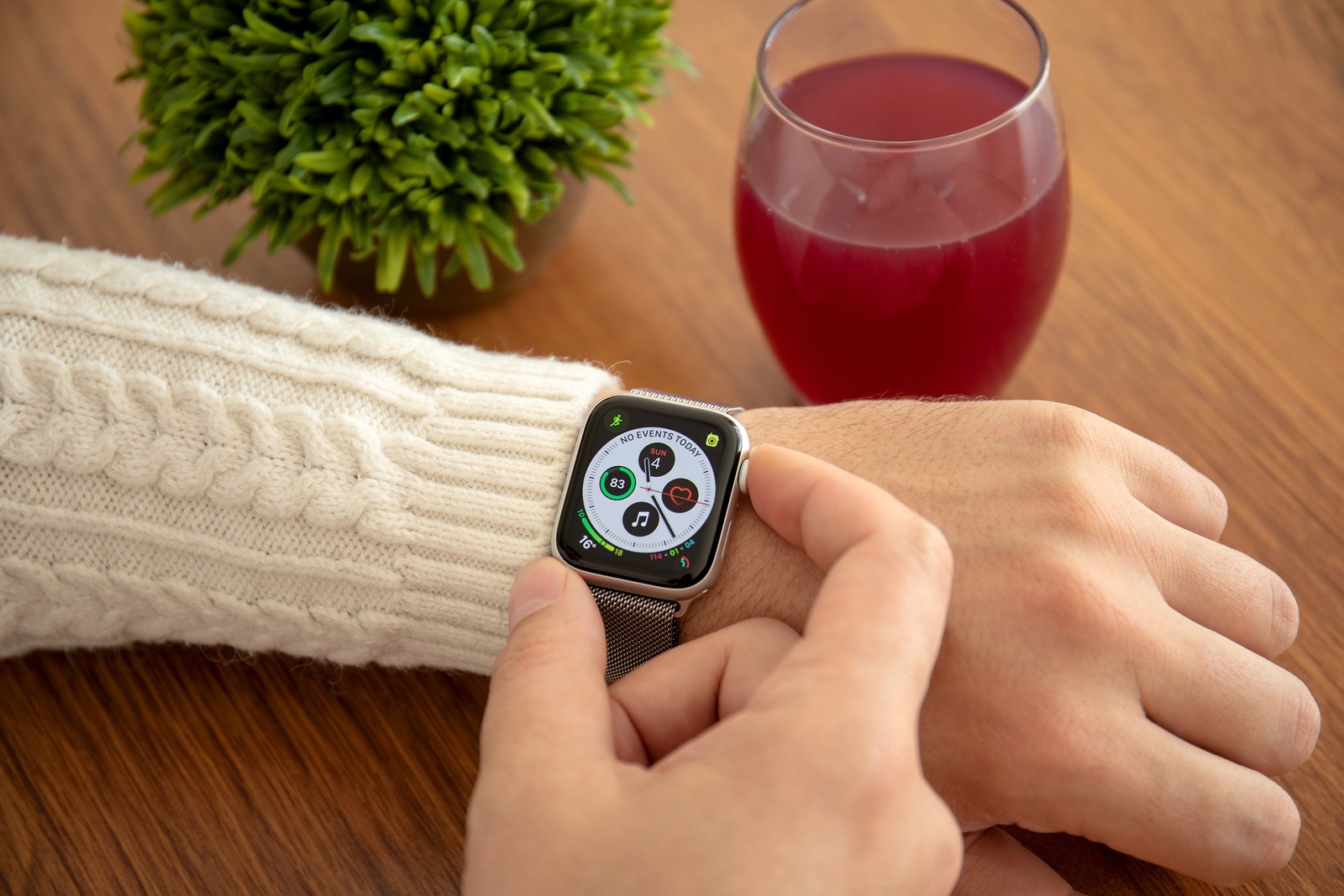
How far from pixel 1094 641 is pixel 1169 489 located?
0.12 metres

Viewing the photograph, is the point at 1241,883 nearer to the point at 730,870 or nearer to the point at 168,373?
the point at 730,870

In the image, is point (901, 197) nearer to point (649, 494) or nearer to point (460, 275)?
point (649, 494)

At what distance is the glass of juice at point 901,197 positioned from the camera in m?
0.59

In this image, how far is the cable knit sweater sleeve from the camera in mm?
606

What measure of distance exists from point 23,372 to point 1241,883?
72 centimetres

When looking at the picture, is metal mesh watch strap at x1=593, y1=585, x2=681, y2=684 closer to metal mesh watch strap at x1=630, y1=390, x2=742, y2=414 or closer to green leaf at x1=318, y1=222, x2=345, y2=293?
metal mesh watch strap at x1=630, y1=390, x2=742, y2=414

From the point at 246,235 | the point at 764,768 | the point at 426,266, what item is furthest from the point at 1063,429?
the point at 246,235

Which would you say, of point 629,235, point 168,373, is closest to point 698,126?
point 629,235

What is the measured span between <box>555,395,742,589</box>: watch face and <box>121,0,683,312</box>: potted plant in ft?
0.53

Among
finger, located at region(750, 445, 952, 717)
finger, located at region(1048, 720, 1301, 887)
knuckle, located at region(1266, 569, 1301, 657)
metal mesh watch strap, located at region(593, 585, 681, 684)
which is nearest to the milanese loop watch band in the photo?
metal mesh watch strap, located at region(593, 585, 681, 684)

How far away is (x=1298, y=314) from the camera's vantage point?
2.44ft

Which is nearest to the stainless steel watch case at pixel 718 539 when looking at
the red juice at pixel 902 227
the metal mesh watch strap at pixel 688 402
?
the metal mesh watch strap at pixel 688 402

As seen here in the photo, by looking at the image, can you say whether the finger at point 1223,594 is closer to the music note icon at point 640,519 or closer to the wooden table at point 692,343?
the wooden table at point 692,343

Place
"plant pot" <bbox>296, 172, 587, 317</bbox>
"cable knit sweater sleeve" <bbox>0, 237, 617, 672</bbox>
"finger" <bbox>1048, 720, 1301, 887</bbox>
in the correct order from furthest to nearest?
"plant pot" <bbox>296, 172, 587, 317</bbox> → "cable knit sweater sleeve" <bbox>0, 237, 617, 672</bbox> → "finger" <bbox>1048, 720, 1301, 887</bbox>
